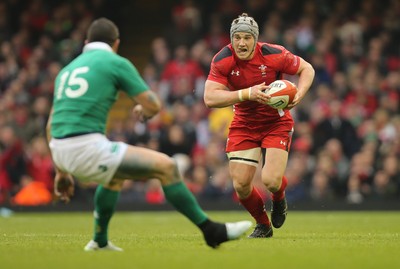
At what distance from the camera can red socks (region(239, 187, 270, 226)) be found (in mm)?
10383

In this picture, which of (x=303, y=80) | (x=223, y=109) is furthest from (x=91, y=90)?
(x=223, y=109)

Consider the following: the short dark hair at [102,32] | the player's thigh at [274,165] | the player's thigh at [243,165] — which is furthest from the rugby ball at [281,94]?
the short dark hair at [102,32]

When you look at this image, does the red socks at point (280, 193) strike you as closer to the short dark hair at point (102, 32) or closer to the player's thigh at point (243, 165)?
the player's thigh at point (243, 165)

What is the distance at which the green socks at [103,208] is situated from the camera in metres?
8.08

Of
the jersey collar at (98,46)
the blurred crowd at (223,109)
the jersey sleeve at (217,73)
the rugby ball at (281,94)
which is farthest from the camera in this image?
the blurred crowd at (223,109)

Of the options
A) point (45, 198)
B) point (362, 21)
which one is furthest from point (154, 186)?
point (362, 21)

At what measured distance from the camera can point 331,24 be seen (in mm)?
→ 20781

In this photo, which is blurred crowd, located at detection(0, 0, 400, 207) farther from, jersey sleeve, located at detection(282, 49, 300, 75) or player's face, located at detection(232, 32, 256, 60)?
player's face, located at detection(232, 32, 256, 60)

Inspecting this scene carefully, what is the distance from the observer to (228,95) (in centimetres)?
987

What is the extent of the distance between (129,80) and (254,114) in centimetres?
305

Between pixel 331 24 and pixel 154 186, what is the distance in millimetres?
5775

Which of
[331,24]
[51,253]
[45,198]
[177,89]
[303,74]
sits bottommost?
[45,198]

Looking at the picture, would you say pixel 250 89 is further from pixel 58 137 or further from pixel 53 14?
pixel 53 14

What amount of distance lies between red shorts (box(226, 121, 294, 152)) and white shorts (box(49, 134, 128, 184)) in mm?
2938
